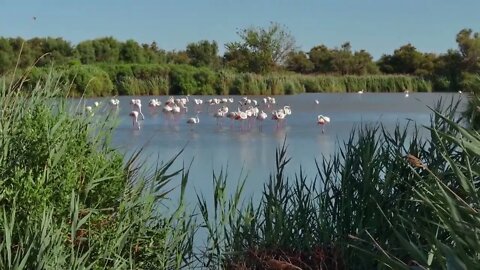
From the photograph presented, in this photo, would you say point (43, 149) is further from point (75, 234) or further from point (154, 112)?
point (154, 112)

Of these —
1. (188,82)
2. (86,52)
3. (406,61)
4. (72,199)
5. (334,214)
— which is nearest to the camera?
(72,199)

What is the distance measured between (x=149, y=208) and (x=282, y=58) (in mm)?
22132

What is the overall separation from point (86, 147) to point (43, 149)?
0.27 metres

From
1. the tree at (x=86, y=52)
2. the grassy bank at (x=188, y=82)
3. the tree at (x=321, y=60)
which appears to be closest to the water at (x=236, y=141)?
the grassy bank at (x=188, y=82)

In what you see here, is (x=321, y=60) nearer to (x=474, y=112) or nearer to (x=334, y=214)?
(x=334, y=214)

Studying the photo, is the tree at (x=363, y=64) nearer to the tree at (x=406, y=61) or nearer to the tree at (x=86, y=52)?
the tree at (x=406, y=61)

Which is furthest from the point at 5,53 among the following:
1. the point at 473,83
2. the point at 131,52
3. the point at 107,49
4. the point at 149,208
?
the point at 149,208

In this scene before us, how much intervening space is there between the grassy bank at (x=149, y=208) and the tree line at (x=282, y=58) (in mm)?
13989

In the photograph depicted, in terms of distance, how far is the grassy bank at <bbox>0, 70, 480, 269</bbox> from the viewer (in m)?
2.62

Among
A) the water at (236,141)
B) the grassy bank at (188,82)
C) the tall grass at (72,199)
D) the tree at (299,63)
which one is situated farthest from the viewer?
the tree at (299,63)

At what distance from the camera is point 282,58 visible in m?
24.9

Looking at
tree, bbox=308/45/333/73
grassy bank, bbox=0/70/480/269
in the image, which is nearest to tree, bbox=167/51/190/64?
tree, bbox=308/45/333/73

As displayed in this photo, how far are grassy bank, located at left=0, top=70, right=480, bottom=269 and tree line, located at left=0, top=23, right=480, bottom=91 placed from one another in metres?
14.0

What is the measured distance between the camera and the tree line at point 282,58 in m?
22.2
